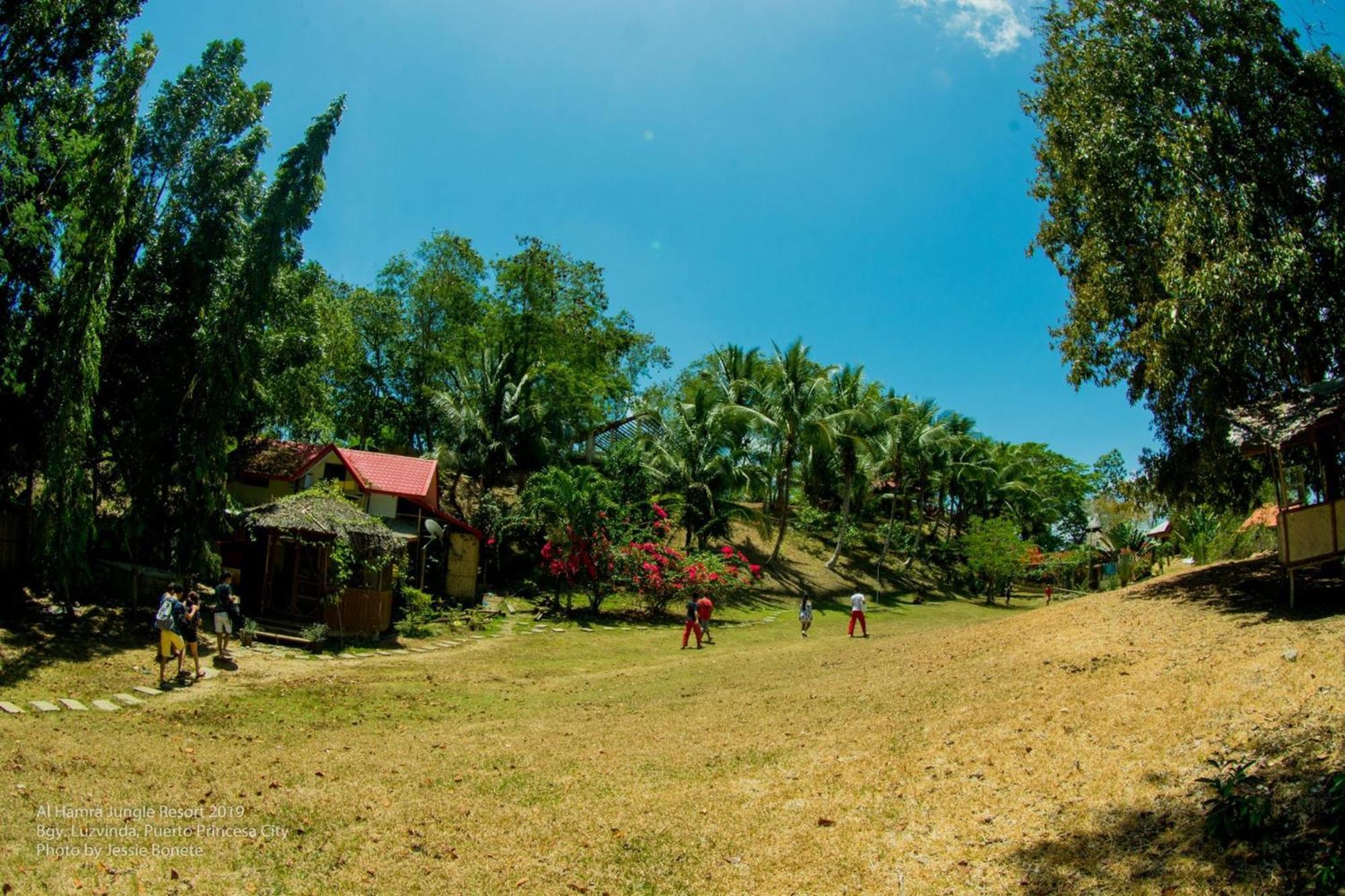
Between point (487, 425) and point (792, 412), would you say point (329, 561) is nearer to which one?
point (487, 425)

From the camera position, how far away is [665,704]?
12406 mm

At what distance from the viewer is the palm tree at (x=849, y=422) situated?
3484 cm

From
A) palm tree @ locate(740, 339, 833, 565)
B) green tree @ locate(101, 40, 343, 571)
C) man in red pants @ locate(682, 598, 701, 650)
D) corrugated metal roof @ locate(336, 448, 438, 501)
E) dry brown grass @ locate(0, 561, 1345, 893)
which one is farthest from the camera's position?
palm tree @ locate(740, 339, 833, 565)

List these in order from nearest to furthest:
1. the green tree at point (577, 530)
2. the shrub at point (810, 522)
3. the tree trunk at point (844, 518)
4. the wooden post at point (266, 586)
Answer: the wooden post at point (266, 586) → the green tree at point (577, 530) → the tree trunk at point (844, 518) → the shrub at point (810, 522)

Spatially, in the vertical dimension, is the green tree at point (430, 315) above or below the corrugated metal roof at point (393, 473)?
above

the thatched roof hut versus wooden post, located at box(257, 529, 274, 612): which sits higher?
the thatched roof hut

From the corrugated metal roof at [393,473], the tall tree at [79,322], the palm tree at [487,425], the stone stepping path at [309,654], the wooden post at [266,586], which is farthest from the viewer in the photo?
the palm tree at [487,425]

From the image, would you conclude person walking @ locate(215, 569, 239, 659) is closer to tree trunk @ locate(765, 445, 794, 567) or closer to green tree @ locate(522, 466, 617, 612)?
green tree @ locate(522, 466, 617, 612)

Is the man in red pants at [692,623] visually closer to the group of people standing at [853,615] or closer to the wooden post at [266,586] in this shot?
the group of people standing at [853,615]

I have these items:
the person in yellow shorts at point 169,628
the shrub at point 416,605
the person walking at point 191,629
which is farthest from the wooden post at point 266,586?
the person in yellow shorts at point 169,628

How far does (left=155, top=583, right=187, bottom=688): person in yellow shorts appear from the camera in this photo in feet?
41.0

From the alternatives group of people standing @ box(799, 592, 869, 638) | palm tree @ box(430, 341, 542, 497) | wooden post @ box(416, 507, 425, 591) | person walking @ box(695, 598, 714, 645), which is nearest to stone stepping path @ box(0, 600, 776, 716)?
person walking @ box(695, 598, 714, 645)

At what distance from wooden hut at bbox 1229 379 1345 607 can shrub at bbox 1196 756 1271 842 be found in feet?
24.6

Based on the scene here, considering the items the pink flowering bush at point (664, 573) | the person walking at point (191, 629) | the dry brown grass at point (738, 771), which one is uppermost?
the pink flowering bush at point (664, 573)
